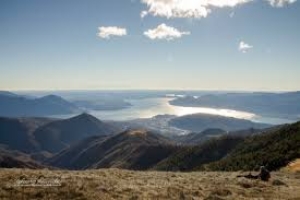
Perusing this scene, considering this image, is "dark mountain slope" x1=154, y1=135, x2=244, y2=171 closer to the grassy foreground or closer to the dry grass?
the dry grass

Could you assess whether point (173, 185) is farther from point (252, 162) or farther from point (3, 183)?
point (252, 162)

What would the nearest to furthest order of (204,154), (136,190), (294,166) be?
(136,190) < (294,166) < (204,154)

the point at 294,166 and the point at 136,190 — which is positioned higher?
the point at 136,190

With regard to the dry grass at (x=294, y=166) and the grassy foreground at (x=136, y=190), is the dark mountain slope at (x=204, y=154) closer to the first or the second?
the dry grass at (x=294, y=166)

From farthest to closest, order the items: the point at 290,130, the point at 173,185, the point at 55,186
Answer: the point at 290,130 → the point at 173,185 → the point at 55,186

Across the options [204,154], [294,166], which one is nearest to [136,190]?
[294,166]

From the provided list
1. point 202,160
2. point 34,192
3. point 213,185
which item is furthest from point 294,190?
point 202,160

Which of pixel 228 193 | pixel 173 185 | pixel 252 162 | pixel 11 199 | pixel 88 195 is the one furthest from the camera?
pixel 252 162

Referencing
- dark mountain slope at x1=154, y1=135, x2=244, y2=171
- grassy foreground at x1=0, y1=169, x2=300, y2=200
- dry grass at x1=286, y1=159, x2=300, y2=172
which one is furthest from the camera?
dark mountain slope at x1=154, y1=135, x2=244, y2=171

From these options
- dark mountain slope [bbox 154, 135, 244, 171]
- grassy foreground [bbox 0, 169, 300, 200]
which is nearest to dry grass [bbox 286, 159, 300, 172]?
grassy foreground [bbox 0, 169, 300, 200]

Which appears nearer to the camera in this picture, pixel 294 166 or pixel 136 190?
pixel 136 190

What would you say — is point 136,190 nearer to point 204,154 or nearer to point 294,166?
point 294,166
